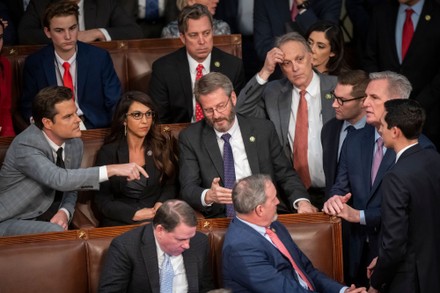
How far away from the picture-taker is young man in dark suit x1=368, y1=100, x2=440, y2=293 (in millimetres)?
3863

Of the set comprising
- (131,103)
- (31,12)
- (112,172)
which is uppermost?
(31,12)

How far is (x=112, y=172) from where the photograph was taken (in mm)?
4371

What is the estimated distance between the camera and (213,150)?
4641 millimetres

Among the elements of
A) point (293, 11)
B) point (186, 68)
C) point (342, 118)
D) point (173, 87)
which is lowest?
point (342, 118)

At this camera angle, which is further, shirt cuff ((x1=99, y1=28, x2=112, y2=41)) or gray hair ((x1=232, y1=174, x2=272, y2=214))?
shirt cuff ((x1=99, y1=28, x2=112, y2=41))

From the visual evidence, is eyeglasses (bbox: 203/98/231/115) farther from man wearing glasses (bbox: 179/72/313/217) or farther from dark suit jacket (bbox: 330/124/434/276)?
dark suit jacket (bbox: 330/124/434/276)

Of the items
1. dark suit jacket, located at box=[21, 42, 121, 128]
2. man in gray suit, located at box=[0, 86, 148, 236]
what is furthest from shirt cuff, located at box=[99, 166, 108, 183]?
dark suit jacket, located at box=[21, 42, 121, 128]

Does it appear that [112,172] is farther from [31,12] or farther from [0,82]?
[31,12]

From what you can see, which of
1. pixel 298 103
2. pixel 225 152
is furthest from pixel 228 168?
pixel 298 103

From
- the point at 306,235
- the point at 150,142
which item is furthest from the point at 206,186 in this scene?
the point at 306,235

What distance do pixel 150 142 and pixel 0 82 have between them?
1.05m

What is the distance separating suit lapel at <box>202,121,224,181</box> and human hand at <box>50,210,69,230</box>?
2.44 ft

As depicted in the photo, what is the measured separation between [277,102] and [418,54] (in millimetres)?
1143

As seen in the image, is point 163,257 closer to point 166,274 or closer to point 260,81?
point 166,274
